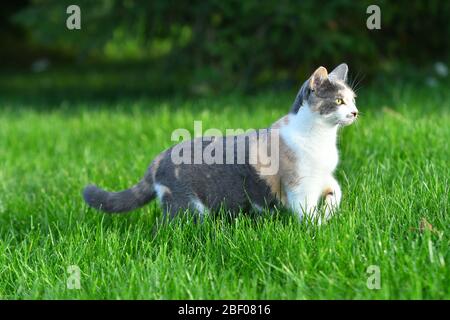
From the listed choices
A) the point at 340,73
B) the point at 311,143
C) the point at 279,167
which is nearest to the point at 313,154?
the point at 311,143

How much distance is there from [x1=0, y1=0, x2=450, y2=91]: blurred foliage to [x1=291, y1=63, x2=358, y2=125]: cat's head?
3.51 m

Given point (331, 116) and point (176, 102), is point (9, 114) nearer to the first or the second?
point (176, 102)

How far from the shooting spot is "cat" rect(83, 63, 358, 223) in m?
3.26

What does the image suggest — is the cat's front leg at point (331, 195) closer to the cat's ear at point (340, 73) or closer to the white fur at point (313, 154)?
the white fur at point (313, 154)

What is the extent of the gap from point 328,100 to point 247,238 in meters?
0.83

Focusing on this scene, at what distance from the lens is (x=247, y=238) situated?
3012 millimetres

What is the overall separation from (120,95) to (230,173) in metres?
6.21

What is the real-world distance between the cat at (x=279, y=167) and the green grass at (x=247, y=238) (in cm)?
13

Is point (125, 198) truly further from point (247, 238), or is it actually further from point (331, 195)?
point (331, 195)

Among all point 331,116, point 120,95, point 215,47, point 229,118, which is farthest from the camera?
point 120,95

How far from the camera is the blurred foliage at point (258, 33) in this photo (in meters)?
6.85

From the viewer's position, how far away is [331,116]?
324 cm

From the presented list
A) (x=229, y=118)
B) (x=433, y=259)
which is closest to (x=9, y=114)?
(x=229, y=118)
